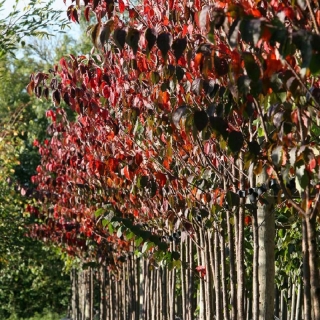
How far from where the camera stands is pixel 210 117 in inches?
201

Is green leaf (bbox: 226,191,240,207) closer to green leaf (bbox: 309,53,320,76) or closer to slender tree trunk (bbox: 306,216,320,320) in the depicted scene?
slender tree trunk (bbox: 306,216,320,320)

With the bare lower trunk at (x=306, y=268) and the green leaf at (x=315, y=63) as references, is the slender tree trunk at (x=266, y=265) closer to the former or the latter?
the bare lower trunk at (x=306, y=268)

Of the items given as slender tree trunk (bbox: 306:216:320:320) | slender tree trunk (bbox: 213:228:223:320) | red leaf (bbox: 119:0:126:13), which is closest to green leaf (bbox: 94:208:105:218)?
slender tree trunk (bbox: 213:228:223:320)

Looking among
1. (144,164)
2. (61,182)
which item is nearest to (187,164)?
(144,164)

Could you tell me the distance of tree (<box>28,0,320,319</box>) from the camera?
15.1ft

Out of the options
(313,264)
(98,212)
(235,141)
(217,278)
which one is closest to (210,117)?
(235,141)

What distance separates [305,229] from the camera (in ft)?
17.5

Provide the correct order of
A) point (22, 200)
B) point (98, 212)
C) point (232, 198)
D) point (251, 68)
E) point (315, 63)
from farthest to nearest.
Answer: point (22, 200), point (98, 212), point (232, 198), point (251, 68), point (315, 63)

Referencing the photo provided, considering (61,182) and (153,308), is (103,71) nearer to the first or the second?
(153,308)

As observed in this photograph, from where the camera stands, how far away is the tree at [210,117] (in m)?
4.60

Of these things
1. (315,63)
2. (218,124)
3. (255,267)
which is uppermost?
(218,124)

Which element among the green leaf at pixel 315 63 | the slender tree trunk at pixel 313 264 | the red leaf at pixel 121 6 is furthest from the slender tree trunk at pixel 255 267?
the green leaf at pixel 315 63

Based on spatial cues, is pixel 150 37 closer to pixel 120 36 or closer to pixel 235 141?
pixel 120 36

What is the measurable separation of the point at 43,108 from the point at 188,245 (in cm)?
3336
